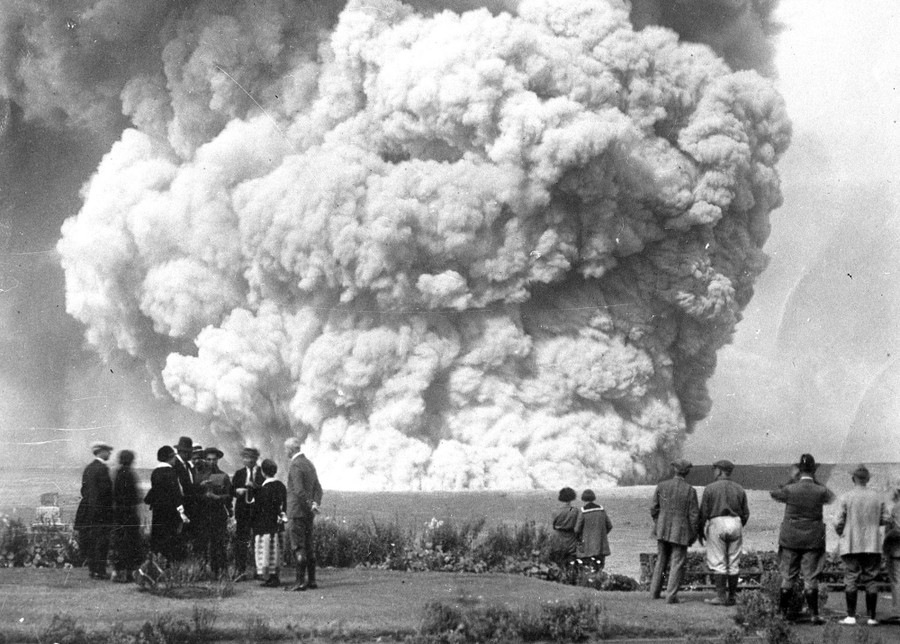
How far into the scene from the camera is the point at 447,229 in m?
45.8

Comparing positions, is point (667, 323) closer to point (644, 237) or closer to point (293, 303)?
point (644, 237)

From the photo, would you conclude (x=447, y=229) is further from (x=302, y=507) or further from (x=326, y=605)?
(x=326, y=605)

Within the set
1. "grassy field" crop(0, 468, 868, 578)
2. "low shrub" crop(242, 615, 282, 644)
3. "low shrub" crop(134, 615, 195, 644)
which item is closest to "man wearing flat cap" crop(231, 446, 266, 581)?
"low shrub" crop(242, 615, 282, 644)

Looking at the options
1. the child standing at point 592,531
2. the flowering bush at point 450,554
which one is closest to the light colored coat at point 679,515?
the flowering bush at point 450,554

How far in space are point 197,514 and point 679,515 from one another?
6724 mm

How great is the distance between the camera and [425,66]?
44781 mm

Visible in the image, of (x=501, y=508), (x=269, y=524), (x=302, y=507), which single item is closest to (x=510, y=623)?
(x=302, y=507)

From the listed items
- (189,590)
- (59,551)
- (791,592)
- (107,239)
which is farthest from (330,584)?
(107,239)

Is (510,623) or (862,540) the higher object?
(862,540)

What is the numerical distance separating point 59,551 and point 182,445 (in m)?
2.28

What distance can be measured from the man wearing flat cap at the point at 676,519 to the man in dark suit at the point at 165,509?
6561mm

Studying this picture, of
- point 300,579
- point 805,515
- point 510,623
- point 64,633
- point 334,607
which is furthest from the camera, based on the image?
point 300,579

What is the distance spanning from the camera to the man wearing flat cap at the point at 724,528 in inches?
658

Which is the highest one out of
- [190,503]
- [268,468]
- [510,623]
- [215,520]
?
[268,468]
